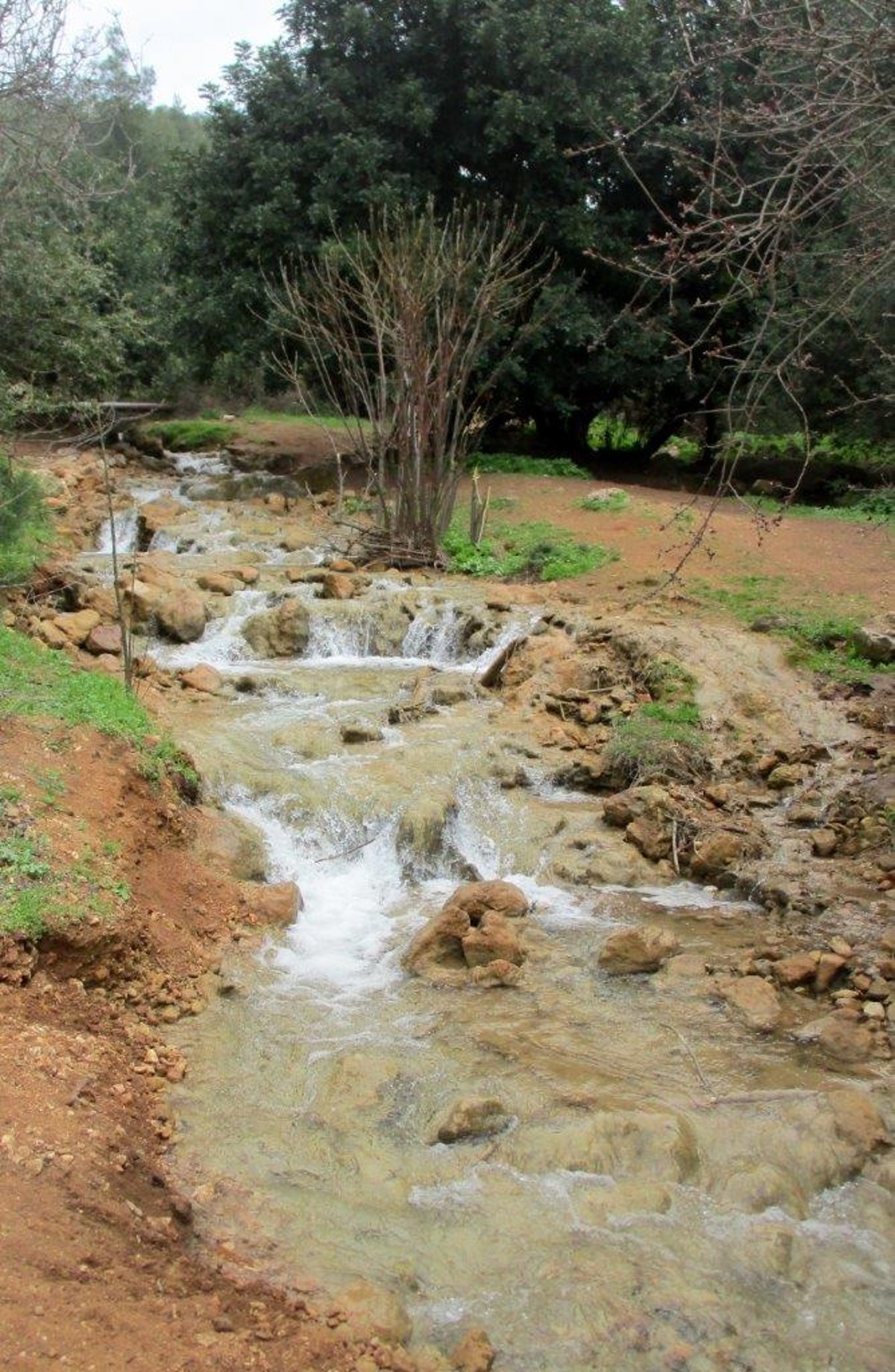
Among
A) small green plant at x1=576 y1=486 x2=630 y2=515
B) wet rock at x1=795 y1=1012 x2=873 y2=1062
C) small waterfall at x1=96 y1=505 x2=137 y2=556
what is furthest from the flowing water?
small green plant at x1=576 y1=486 x2=630 y2=515

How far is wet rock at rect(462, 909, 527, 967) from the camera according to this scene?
5.70 metres

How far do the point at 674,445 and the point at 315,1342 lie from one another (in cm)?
2294

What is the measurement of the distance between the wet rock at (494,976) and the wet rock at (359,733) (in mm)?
3001

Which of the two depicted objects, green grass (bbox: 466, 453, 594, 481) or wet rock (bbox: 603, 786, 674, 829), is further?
green grass (bbox: 466, 453, 594, 481)

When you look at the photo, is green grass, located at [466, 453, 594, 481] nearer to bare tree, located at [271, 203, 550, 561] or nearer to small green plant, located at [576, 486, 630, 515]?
small green plant, located at [576, 486, 630, 515]

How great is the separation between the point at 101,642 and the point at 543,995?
513cm

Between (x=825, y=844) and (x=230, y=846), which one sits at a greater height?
(x=825, y=844)

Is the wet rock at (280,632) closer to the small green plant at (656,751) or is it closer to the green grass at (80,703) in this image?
the green grass at (80,703)

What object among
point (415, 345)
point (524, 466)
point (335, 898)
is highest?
point (415, 345)

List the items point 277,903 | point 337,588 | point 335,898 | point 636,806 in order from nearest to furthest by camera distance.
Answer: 1. point 277,903
2. point 335,898
3. point 636,806
4. point 337,588

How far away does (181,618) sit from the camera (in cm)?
1066

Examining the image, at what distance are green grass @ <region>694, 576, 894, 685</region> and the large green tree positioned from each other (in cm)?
580

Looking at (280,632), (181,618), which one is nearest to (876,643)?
(280,632)

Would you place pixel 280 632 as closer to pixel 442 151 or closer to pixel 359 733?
pixel 359 733
